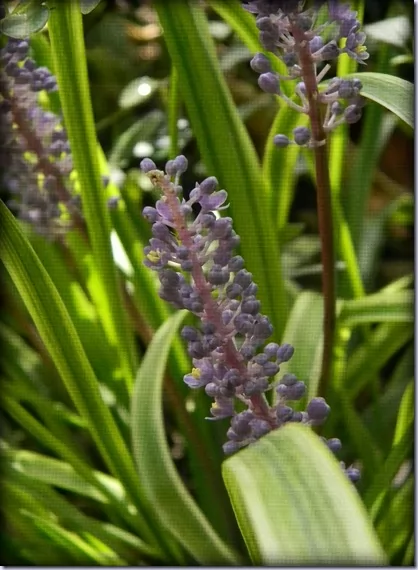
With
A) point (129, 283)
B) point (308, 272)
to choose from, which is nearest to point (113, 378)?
point (129, 283)

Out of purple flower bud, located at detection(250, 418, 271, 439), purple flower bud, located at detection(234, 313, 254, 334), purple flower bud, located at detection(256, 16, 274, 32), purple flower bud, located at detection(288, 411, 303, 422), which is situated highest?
purple flower bud, located at detection(256, 16, 274, 32)

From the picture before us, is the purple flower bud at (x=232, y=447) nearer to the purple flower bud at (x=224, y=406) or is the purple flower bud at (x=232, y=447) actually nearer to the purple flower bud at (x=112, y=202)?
the purple flower bud at (x=224, y=406)

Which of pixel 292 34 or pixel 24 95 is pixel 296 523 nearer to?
pixel 292 34

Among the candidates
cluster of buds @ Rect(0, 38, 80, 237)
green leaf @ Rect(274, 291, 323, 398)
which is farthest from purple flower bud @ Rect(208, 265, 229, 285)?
cluster of buds @ Rect(0, 38, 80, 237)

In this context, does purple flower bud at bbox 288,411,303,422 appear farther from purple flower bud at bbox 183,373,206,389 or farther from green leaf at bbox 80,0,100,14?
green leaf at bbox 80,0,100,14

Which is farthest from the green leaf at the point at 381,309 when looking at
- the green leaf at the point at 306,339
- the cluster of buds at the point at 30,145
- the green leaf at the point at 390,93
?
the cluster of buds at the point at 30,145

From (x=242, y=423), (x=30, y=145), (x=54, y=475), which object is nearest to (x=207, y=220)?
(x=242, y=423)
